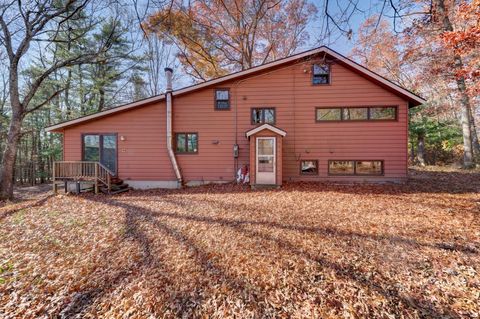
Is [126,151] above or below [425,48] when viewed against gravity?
below

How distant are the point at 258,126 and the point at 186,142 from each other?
3382mm

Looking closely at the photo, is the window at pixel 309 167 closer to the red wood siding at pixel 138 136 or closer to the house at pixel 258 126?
the house at pixel 258 126

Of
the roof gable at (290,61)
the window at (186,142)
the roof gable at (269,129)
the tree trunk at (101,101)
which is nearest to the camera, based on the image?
the roof gable at (269,129)

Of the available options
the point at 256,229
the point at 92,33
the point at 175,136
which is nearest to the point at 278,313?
the point at 256,229

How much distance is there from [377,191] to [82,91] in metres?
20.0

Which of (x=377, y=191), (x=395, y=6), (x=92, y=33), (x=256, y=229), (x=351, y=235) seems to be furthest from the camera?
(x=92, y=33)

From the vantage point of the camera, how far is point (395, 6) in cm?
323

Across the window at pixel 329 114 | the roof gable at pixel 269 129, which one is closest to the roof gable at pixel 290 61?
the window at pixel 329 114

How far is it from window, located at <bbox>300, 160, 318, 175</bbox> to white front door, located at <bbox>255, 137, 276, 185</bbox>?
1.64 m

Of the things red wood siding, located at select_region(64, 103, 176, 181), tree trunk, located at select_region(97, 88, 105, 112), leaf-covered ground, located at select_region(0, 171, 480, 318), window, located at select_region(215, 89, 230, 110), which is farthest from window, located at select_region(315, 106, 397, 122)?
tree trunk, located at select_region(97, 88, 105, 112)

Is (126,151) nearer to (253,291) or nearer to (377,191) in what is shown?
(253,291)

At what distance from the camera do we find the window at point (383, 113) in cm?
884

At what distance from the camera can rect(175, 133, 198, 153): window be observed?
9.58 metres

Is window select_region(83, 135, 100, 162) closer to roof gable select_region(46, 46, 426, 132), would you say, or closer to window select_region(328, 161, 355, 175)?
roof gable select_region(46, 46, 426, 132)
